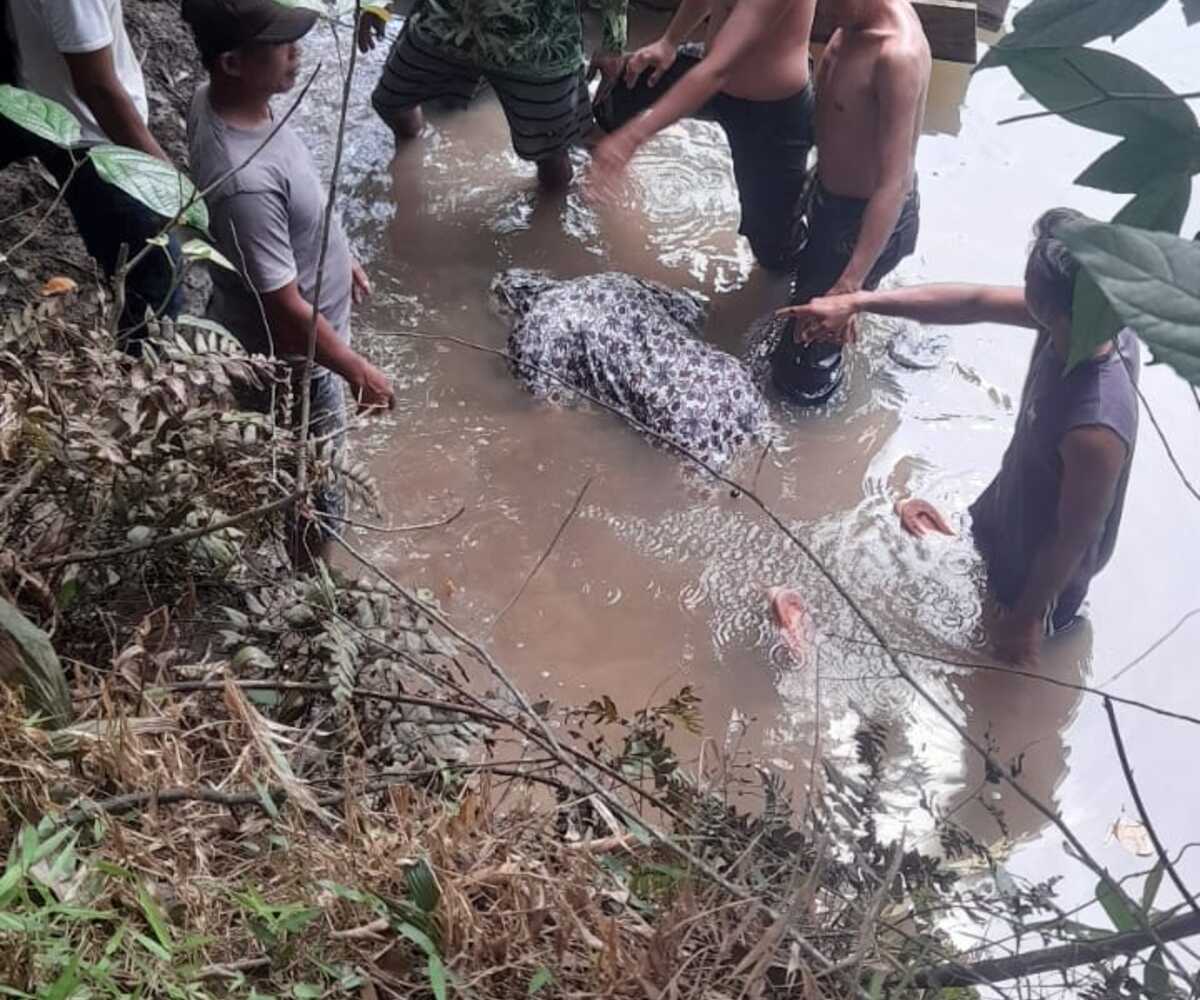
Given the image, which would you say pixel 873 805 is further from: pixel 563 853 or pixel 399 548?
pixel 399 548

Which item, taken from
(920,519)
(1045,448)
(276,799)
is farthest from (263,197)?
(920,519)

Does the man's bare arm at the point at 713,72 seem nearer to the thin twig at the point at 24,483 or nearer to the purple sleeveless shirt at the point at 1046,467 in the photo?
the purple sleeveless shirt at the point at 1046,467

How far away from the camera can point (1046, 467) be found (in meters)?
2.68

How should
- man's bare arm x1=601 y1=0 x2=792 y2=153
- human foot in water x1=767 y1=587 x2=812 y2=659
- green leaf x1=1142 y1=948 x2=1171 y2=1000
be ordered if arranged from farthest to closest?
man's bare arm x1=601 y1=0 x2=792 y2=153
human foot in water x1=767 y1=587 x2=812 y2=659
green leaf x1=1142 y1=948 x2=1171 y2=1000

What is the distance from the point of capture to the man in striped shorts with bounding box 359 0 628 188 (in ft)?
12.7

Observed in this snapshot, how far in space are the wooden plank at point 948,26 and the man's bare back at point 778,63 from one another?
1.38m

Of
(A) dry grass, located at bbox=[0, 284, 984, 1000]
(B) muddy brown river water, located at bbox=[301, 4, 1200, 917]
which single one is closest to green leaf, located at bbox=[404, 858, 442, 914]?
(A) dry grass, located at bbox=[0, 284, 984, 1000]

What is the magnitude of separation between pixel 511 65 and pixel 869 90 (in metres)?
1.29

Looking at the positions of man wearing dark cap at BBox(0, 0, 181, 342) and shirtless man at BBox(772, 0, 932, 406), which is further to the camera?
shirtless man at BBox(772, 0, 932, 406)

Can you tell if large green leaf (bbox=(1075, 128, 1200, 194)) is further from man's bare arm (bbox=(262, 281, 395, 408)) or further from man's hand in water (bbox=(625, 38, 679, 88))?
man's hand in water (bbox=(625, 38, 679, 88))

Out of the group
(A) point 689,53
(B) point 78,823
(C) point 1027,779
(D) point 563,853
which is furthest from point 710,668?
(A) point 689,53

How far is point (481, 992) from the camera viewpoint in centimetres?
118

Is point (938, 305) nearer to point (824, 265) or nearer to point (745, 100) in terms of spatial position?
point (824, 265)

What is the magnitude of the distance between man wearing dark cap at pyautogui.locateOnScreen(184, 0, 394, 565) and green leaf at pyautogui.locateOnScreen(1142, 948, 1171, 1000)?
147cm
